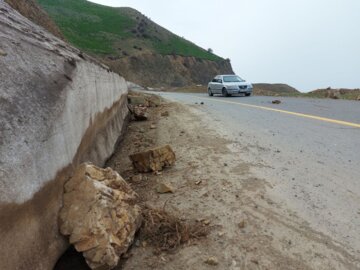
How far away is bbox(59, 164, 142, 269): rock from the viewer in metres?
2.56

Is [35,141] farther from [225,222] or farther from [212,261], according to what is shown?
[225,222]

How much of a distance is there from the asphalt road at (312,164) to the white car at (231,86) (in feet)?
44.6

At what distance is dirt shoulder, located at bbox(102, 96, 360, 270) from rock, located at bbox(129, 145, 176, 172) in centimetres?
10

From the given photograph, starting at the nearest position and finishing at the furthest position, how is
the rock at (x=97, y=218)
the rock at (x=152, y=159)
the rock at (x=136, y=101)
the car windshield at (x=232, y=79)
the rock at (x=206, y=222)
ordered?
1. the rock at (x=97, y=218)
2. the rock at (x=206, y=222)
3. the rock at (x=152, y=159)
4. the rock at (x=136, y=101)
5. the car windshield at (x=232, y=79)

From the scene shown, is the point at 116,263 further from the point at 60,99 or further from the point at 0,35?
the point at 0,35

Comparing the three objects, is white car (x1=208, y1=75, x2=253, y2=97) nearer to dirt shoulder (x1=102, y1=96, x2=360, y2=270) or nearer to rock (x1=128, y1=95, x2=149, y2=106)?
rock (x1=128, y1=95, x2=149, y2=106)

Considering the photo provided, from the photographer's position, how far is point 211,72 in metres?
84.1

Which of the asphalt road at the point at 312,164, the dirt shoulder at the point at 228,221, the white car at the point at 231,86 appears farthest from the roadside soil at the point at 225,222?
the white car at the point at 231,86

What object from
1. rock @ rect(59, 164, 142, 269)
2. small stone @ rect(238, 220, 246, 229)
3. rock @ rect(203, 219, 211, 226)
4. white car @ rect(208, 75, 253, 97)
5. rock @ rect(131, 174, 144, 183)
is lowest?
white car @ rect(208, 75, 253, 97)

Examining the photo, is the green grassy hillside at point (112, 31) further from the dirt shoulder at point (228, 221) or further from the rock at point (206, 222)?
the rock at point (206, 222)

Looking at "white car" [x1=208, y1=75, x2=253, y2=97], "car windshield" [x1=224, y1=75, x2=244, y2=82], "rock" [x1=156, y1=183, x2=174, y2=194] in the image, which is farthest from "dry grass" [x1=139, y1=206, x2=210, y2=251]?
"car windshield" [x1=224, y1=75, x2=244, y2=82]

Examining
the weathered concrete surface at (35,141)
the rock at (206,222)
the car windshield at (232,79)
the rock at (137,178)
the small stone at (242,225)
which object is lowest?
the car windshield at (232,79)

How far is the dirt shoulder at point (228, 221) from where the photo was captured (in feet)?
8.91

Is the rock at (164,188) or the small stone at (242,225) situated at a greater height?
the small stone at (242,225)
